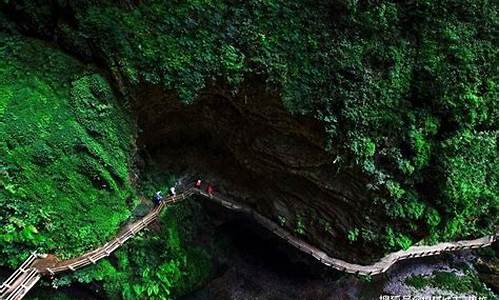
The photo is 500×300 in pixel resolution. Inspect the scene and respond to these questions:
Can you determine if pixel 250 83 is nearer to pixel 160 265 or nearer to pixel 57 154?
pixel 57 154

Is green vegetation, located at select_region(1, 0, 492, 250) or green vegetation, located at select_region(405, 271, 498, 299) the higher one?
green vegetation, located at select_region(1, 0, 492, 250)

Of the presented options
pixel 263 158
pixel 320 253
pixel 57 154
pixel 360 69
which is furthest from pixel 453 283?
pixel 57 154

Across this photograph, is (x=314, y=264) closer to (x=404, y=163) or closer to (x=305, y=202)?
(x=305, y=202)

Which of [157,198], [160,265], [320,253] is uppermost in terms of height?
[157,198]

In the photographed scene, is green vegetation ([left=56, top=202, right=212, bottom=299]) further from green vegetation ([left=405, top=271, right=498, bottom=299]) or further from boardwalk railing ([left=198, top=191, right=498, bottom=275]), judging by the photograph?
green vegetation ([left=405, top=271, right=498, bottom=299])

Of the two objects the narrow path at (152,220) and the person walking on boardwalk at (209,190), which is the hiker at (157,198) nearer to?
the narrow path at (152,220)

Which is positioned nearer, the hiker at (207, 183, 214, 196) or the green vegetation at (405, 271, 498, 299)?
the hiker at (207, 183, 214, 196)

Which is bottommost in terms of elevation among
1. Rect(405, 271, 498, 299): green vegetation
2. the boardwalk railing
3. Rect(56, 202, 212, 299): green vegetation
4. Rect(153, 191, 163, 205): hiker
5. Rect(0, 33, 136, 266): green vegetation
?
Rect(405, 271, 498, 299): green vegetation

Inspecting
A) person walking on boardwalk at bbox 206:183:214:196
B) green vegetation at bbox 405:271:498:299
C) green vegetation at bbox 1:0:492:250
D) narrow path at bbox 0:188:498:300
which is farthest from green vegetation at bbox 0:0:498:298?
green vegetation at bbox 405:271:498:299
